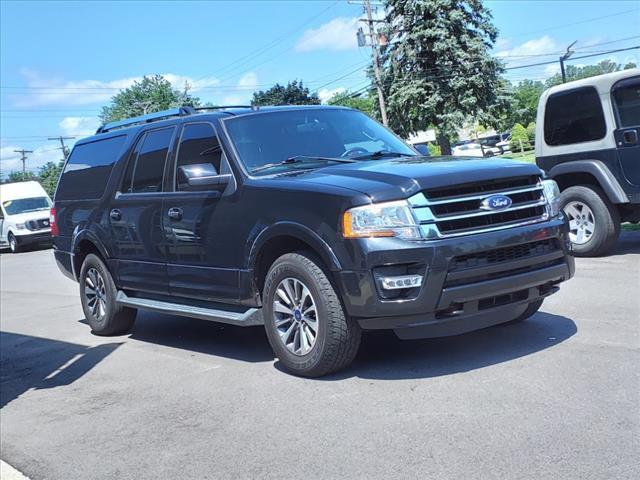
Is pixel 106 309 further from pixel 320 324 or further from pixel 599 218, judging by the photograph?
pixel 599 218

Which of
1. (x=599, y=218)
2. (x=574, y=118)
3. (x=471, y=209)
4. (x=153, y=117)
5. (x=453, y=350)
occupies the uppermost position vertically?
(x=153, y=117)

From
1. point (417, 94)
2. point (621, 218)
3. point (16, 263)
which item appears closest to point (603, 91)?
point (621, 218)

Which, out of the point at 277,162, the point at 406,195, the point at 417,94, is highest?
the point at 417,94

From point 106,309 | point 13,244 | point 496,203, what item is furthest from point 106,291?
point 13,244

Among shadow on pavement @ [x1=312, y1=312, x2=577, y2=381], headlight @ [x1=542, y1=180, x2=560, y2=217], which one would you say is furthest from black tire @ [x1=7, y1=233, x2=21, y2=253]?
headlight @ [x1=542, y1=180, x2=560, y2=217]

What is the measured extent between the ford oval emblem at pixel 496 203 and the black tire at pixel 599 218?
438cm

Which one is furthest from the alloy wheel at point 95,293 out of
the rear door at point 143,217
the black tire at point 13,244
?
the black tire at point 13,244

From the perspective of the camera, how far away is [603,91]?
855cm

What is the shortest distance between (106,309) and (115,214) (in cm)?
111

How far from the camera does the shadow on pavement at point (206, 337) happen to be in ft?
19.8

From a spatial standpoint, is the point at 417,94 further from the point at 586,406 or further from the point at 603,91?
the point at 586,406

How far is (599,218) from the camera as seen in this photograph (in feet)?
28.4

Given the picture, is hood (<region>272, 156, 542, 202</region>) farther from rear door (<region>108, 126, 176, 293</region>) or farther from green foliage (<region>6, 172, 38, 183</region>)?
green foliage (<region>6, 172, 38, 183</region>)

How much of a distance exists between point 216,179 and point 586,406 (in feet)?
10.3
